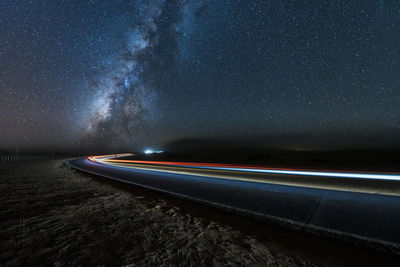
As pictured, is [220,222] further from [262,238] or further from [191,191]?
[191,191]

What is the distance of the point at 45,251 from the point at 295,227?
204 inches

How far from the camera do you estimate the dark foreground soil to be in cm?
273

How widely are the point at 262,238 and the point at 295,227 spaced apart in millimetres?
1042

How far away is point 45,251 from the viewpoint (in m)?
2.93

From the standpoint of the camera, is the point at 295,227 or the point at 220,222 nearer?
the point at 295,227

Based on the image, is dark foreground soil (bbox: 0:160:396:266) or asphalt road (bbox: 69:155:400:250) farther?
asphalt road (bbox: 69:155:400:250)

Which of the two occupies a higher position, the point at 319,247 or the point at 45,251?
the point at 45,251

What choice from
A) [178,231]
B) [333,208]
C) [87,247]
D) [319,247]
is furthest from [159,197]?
[333,208]

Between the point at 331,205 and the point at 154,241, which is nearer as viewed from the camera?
the point at 154,241

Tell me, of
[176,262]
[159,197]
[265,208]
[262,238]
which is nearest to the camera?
[176,262]

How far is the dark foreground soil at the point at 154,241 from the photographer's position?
2.73 m

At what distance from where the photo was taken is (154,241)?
3.32 m

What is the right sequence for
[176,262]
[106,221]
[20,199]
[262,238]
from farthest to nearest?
[20,199] < [106,221] < [262,238] < [176,262]

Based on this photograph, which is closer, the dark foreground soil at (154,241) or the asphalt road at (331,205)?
the dark foreground soil at (154,241)
